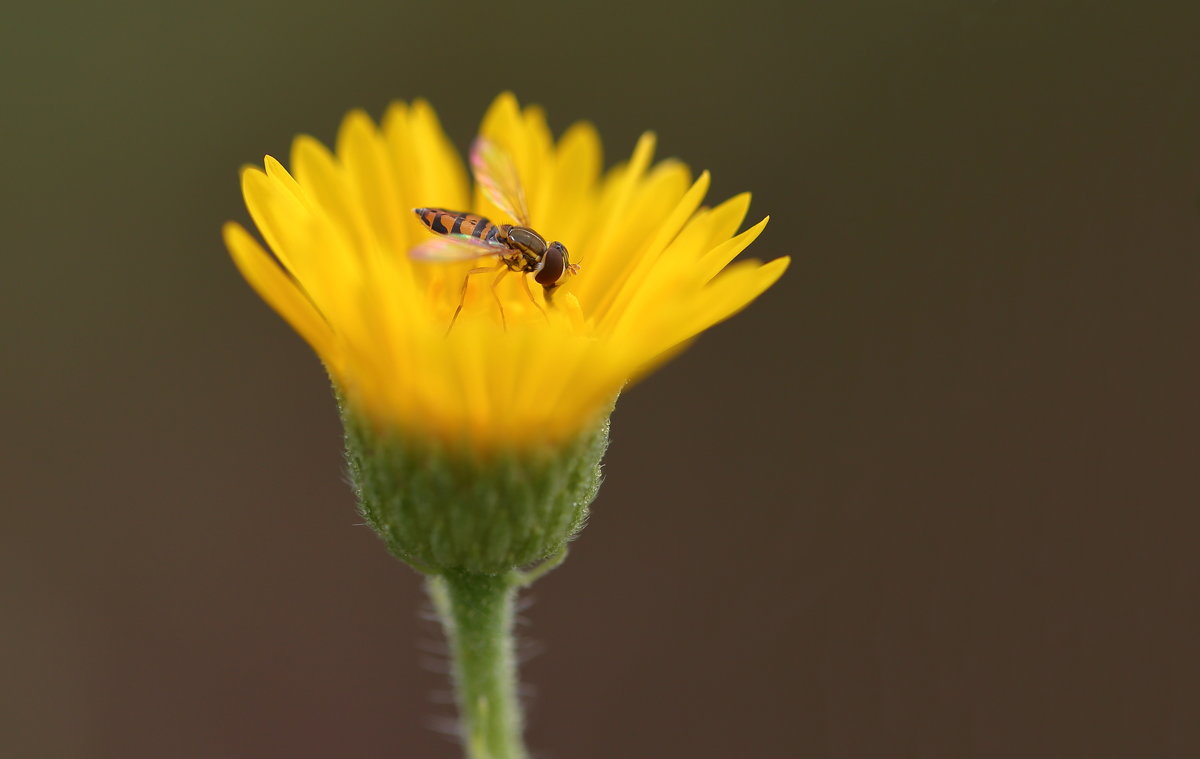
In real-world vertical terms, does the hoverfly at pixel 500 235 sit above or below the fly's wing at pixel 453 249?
above

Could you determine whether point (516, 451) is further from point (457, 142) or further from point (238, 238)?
point (457, 142)

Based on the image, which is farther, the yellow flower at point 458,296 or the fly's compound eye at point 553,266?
the fly's compound eye at point 553,266

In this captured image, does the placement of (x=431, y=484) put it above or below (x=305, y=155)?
below

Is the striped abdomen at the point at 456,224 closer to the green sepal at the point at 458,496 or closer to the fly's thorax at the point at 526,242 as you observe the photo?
the fly's thorax at the point at 526,242

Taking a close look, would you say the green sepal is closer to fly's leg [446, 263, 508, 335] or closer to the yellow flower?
the yellow flower

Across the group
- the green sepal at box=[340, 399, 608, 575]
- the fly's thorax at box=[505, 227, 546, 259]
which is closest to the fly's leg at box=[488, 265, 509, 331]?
the fly's thorax at box=[505, 227, 546, 259]

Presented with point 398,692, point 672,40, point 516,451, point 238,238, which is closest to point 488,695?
point 516,451

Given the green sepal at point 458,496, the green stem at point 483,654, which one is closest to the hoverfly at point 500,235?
the green sepal at point 458,496

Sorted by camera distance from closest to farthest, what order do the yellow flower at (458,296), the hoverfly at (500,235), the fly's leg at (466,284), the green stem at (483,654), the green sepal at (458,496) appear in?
the yellow flower at (458,296) < the green sepal at (458,496) < the green stem at (483,654) < the hoverfly at (500,235) < the fly's leg at (466,284)
